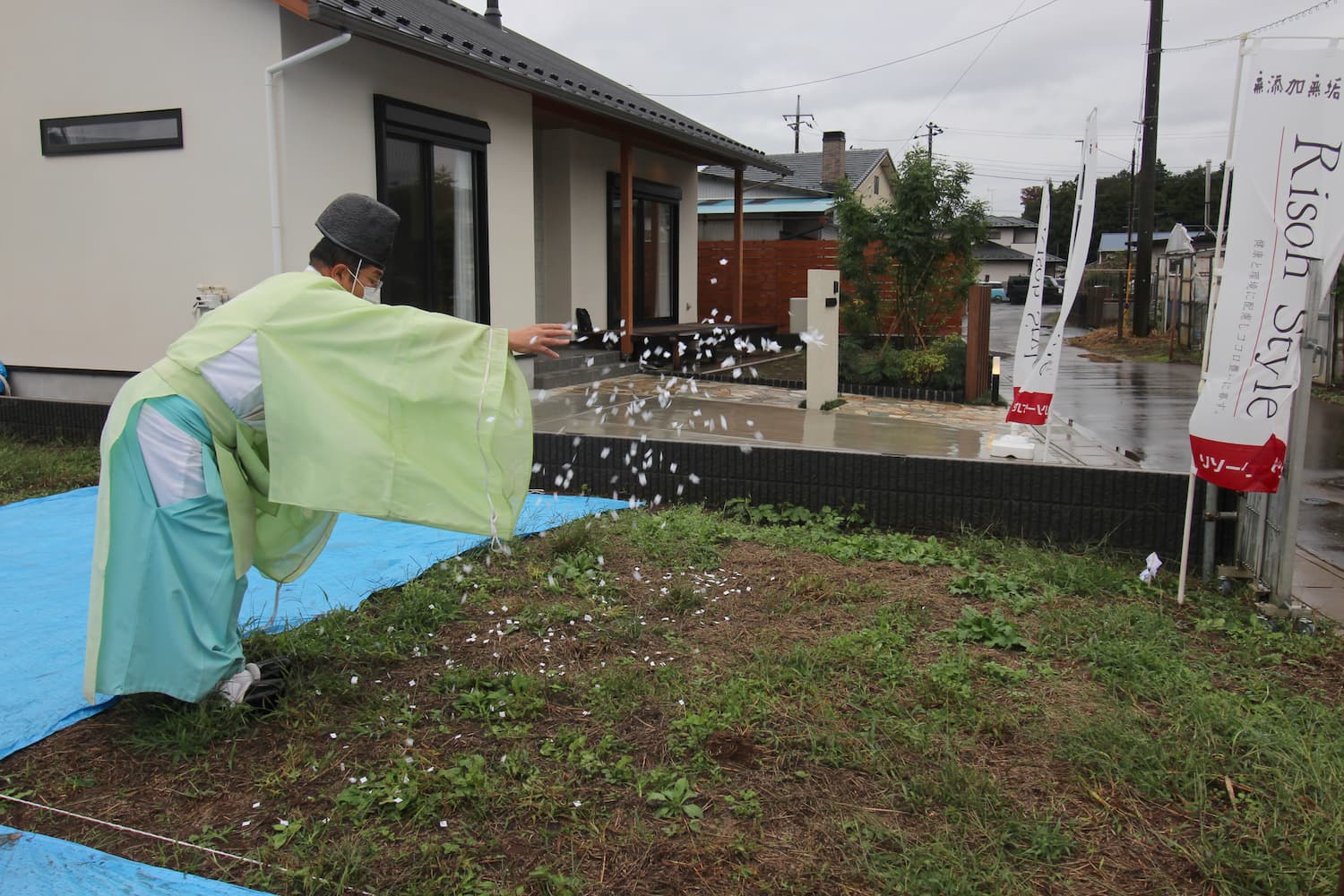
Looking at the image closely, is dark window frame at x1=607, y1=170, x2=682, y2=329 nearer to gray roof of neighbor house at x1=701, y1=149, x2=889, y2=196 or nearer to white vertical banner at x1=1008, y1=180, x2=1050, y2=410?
white vertical banner at x1=1008, y1=180, x2=1050, y2=410

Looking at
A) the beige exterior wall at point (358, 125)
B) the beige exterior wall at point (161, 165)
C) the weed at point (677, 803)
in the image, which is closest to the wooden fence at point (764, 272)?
the beige exterior wall at point (358, 125)

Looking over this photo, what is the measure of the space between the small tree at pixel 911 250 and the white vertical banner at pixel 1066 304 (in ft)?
19.1

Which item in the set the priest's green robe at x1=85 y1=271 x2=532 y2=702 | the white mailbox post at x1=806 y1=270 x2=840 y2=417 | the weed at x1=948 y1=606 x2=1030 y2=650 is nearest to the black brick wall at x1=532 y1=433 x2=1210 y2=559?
the weed at x1=948 y1=606 x2=1030 y2=650

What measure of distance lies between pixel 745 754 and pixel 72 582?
11.6 ft

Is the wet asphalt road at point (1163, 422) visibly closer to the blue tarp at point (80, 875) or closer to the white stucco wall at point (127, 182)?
the blue tarp at point (80, 875)

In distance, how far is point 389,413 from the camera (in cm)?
311

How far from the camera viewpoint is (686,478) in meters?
6.27

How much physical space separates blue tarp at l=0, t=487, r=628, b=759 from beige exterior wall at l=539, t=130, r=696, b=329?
744 centimetres

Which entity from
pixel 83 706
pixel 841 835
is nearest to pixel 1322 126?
pixel 841 835

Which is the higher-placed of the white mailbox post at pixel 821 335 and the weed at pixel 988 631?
the white mailbox post at pixel 821 335

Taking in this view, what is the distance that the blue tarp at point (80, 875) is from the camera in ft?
7.72

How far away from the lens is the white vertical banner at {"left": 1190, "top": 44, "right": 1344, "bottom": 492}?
4078 mm

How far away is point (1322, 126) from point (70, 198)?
9.77 m

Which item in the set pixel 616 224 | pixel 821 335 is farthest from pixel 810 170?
pixel 821 335
